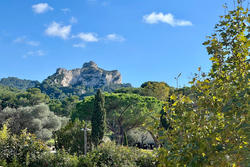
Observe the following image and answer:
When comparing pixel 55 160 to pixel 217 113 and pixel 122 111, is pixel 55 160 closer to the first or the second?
pixel 217 113

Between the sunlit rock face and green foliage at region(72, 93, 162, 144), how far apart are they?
112 metres

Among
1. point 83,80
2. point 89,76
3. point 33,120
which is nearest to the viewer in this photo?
point 33,120

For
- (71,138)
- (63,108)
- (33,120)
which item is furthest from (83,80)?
(71,138)

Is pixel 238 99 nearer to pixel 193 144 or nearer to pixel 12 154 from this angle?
pixel 193 144

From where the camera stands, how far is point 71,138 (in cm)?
1340

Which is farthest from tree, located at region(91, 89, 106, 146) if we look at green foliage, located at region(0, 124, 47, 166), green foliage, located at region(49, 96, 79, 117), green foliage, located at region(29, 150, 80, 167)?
green foliage, located at region(49, 96, 79, 117)

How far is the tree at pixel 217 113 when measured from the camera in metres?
2.13

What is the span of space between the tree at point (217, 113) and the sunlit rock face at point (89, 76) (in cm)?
13577

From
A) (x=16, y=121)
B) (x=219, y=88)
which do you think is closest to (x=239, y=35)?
(x=219, y=88)

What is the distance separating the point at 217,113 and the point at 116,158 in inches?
251

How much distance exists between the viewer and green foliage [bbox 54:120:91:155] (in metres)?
13.1

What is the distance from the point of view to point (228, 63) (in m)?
2.74

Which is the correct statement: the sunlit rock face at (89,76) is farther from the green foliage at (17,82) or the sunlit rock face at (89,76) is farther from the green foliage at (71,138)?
the green foliage at (71,138)

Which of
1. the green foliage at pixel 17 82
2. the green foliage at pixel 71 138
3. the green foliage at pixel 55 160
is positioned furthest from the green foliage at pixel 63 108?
the green foliage at pixel 17 82
